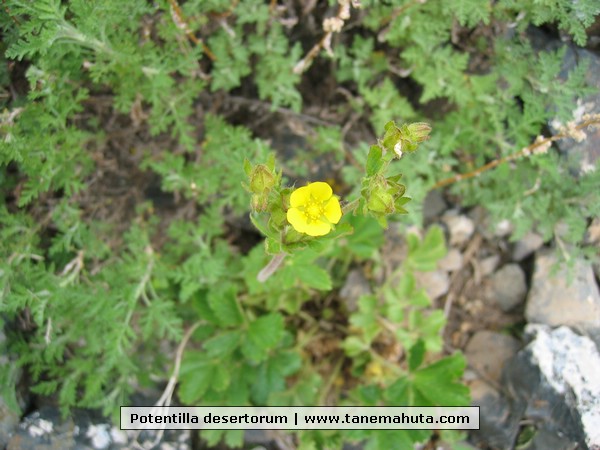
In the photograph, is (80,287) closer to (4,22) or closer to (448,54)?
(4,22)

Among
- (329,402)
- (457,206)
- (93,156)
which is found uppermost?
(93,156)

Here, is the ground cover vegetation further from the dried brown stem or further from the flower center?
the flower center

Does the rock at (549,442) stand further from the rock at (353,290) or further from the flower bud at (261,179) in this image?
the flower bud at (261,179)

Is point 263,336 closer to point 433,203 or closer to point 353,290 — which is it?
point 353,290

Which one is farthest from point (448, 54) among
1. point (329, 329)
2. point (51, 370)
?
point (51, 370)

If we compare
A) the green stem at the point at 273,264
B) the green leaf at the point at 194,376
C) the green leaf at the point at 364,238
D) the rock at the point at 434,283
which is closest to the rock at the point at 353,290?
the rock at the point at 434,283

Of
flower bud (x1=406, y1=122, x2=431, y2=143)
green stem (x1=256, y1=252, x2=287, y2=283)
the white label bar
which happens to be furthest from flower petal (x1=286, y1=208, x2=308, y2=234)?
the white label bar
